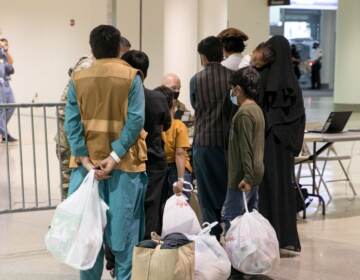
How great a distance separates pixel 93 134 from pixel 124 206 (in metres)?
0.42

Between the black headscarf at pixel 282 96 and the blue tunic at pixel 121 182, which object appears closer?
the blue tunic at pixel 121 182

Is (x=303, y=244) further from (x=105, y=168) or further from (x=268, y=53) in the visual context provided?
(x=105, y=168)

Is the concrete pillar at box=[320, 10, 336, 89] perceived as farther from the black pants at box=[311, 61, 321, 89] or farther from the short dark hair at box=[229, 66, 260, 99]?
the short dark hair at box=[229, 66, 260, 99]

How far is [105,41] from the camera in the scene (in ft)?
11.9

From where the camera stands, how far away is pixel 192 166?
5367 millimetres

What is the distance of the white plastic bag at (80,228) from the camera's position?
11.7ft

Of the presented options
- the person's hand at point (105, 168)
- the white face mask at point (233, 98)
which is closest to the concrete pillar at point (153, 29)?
the white face mask at point (233, 98)

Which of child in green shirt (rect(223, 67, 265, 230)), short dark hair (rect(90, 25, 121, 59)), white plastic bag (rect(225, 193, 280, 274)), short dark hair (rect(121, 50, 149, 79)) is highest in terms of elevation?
short dark hair (rect(90, 25, 121, 59))

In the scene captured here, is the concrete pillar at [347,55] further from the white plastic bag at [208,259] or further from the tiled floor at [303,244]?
the white plastic bag at [208,259]

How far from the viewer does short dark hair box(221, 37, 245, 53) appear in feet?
17.3

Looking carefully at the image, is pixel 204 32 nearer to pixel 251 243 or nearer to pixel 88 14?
pixel 251 243

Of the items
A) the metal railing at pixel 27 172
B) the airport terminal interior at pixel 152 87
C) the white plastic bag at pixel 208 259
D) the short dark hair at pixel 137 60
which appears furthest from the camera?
the metal railing at pixel 27 172

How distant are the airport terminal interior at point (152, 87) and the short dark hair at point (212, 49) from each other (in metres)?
1.36

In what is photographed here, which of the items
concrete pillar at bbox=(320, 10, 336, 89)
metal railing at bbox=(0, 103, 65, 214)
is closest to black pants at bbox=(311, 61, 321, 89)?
concrete pillar at bbox=(320, 10, 336, 89)
